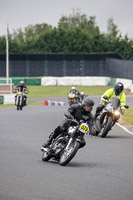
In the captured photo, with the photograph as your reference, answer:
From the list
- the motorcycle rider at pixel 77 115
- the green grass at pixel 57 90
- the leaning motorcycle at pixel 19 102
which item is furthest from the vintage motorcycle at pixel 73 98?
the motorcycle rider at pixel 77 115

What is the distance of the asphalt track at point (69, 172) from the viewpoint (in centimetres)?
789

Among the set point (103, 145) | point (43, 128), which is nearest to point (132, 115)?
point (43, 128)

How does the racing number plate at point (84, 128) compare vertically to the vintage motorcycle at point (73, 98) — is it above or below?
above

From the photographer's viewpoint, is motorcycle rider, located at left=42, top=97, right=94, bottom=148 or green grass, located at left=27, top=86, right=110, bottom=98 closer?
motorcycle rider, located at left=42, top=97, right=94, bottom=148

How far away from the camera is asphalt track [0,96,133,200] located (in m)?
7.89

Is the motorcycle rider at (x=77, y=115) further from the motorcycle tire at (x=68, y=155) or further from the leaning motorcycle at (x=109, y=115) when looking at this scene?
the leaning motorcycle at (x=109, y=115)

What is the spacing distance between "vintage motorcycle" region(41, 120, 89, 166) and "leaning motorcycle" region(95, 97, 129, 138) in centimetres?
550

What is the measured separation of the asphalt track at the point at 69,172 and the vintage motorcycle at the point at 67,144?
14 centimetres

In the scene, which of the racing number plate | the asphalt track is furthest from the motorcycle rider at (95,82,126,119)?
the racing number plate

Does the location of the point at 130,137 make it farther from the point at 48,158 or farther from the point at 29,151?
the point at 48,158

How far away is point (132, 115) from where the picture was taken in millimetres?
26859

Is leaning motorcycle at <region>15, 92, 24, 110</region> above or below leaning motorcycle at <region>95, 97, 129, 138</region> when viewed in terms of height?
below

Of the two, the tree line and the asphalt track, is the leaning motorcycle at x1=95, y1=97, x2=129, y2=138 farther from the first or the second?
the tree line

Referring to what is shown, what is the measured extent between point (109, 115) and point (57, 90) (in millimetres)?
38663
